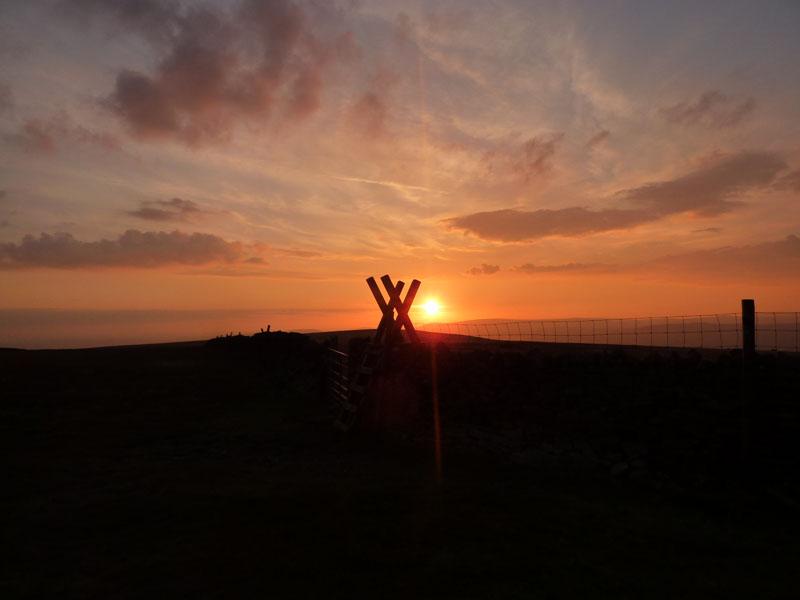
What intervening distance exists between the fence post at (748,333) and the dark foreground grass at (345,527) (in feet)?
6.89

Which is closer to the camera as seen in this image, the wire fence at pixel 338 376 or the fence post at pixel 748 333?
the fence post at pixel 748 333

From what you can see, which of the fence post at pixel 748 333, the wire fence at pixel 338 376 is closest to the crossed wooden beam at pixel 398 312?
the wire fence at pixel 338 376

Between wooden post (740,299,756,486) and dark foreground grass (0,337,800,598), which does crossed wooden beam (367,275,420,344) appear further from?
wooden post (740,299,756,486)

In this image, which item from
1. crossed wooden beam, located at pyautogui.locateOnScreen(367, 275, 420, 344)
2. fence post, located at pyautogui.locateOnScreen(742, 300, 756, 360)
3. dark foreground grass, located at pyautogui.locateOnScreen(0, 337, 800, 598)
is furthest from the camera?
crossed wooden beam, located at pyautogui.locateOnScreen(367, 275, 420, 344)

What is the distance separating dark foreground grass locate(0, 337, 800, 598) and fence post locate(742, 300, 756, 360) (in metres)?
2.10

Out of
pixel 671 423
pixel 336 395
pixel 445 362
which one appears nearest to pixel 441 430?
pixel 445 362

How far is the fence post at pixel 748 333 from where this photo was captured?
8.16 m

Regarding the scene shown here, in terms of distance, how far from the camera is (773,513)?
7.25 metres

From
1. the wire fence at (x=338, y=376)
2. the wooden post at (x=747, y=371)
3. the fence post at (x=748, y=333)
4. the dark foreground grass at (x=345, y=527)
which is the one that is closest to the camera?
the dark foreground grass at (x=345, y=527)

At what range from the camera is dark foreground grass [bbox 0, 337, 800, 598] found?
515 centimetres

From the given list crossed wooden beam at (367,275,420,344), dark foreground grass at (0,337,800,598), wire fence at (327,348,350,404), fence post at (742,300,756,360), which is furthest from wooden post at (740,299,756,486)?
wire fence at (327,348,350,404)

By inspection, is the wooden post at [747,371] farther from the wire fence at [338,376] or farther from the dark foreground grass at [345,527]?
the wire fence at [338,376]

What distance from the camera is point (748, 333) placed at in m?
8.23

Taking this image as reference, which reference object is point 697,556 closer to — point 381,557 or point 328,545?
point 381,557
